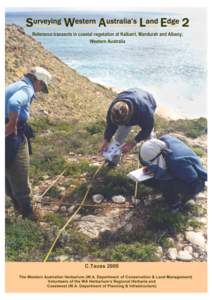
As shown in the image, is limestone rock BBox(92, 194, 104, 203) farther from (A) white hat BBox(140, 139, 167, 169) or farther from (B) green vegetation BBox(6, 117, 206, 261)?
(A) white hat BBox(140, 139, 167, 169)

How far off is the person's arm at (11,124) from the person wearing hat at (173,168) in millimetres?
1382

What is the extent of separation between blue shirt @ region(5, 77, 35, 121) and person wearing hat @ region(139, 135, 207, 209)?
1.34 meters

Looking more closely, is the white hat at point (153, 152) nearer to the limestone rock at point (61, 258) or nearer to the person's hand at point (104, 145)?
the person's hand at point (104, 145)

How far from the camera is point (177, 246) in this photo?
19.0ft

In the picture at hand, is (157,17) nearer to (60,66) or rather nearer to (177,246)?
(60,66)

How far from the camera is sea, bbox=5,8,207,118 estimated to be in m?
5.90

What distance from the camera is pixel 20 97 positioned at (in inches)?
211

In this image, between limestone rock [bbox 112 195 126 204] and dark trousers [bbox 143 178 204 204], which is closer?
dark trousers [bbox 143 178 204 204]

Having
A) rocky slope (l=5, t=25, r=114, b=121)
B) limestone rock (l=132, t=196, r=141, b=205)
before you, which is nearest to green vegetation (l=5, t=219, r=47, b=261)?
limestone rock (l=132, t=196, r=141, b=205)

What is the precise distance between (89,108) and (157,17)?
2255 mm

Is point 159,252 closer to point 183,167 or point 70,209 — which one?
point 183,167

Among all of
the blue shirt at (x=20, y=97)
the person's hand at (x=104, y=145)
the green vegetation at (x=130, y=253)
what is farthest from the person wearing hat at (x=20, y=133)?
the person's hand at (x=104, y=145)

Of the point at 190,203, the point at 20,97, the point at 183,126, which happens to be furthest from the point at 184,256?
the point at 20,97
